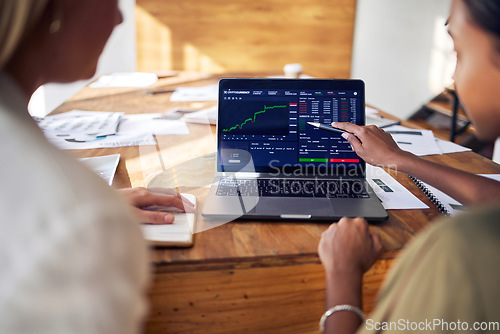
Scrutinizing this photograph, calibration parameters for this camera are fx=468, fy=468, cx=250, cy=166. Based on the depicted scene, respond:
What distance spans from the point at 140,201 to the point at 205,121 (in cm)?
80

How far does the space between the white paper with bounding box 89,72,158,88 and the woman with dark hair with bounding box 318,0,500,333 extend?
5.84 ft

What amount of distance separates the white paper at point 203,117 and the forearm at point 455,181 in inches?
32.3

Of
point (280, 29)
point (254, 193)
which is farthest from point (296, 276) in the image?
point (280, 29)

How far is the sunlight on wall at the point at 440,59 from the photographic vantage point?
370cm

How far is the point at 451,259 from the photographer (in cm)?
53

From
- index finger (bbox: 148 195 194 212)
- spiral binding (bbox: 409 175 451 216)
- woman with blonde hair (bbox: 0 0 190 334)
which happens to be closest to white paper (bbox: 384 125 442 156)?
spiral binding (bbox: 409 175 451 216)

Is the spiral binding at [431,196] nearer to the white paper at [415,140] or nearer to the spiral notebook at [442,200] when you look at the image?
the spiral notebook at [442,200]

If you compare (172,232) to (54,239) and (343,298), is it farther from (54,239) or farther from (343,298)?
(54,239)

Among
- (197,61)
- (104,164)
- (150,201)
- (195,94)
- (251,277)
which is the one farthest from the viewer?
(197,61)

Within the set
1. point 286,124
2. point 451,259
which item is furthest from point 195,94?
point 451,259

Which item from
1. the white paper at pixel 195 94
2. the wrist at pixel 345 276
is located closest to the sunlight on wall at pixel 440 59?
the white paper at pixel 195 94

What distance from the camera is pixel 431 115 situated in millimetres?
4176

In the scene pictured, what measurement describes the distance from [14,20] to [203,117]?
134cm

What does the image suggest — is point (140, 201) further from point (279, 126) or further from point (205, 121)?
point (205, 121)
